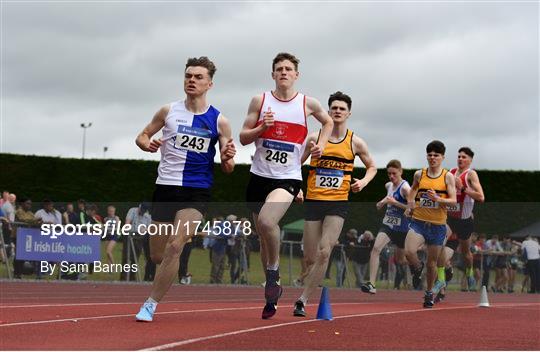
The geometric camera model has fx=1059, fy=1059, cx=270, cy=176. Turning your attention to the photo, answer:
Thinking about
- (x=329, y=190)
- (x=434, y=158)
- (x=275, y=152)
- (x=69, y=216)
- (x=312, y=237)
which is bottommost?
(x=312, y=237)

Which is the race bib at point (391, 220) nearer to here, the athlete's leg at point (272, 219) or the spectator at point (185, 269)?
the spectator at point (185, 269)

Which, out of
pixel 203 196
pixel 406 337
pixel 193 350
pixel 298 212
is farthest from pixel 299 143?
pixel 298 212

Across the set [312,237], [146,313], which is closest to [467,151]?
[312,237]

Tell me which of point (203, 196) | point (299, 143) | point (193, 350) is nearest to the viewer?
point (193, 350)

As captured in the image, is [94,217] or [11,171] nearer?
[94,217]

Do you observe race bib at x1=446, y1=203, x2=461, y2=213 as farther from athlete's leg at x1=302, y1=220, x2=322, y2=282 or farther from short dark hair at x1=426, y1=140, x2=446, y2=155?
athlete's leg at x1=302, y1=220, x2=322, y2=282

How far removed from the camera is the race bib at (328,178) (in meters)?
11.8

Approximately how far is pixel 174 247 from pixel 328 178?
9.99ft

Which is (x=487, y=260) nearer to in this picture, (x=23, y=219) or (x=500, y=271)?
(x=500, y=271)

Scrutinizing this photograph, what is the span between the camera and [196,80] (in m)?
9.67

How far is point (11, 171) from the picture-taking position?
45438 millimetres

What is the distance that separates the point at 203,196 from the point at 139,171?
124 feet

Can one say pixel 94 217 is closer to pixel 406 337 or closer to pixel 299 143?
pixel 299 143

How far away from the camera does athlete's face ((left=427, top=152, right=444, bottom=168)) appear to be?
569 inches
